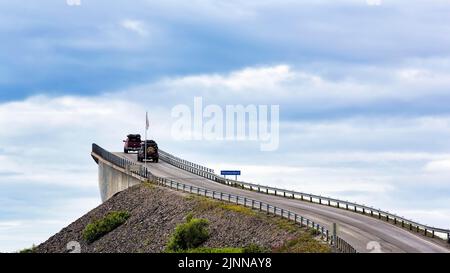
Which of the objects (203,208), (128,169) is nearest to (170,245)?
(203,208)

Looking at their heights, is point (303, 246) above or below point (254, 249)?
above

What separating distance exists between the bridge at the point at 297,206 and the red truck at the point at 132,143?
545 centimetres

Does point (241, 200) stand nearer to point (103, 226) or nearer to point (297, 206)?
point (297, 206)

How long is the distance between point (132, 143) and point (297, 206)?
51.9 m

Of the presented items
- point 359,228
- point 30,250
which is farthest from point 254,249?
point 30,250

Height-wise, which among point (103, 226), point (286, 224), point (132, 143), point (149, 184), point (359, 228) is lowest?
point (103, 226)

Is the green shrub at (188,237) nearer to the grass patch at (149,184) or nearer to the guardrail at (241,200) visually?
the guardrail at (241,200)

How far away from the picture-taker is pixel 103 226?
288 ft

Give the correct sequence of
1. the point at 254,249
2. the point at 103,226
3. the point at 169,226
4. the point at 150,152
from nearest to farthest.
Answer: the point at 254,249 → the point at 169,226 → the point at 103,226 → the point at 150,152

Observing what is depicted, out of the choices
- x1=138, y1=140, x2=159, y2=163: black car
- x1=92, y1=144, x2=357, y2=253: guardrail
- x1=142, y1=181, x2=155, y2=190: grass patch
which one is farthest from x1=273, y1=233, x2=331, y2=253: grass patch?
x1=138, y1=140, x2=159, y2=163: black car

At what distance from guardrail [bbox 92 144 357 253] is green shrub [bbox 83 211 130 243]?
6705 millimetres
